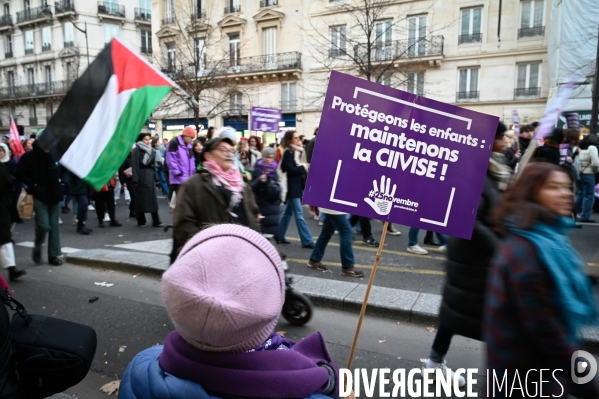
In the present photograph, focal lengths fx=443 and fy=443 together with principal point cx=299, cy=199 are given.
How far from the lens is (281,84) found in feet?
95.9

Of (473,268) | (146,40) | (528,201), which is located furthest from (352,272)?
(146,40)

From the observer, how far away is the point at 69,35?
137 ft

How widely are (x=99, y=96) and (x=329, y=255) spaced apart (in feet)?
15.9

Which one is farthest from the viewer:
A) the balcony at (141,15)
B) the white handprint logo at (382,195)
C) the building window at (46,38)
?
the balcony at (141,15)

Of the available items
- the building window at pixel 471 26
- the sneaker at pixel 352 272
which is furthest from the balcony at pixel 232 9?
the sneaker at pixel 352 272

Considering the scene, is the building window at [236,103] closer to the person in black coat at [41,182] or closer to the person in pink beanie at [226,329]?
the person in black coat at [41,182]

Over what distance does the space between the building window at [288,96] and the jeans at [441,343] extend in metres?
26.5

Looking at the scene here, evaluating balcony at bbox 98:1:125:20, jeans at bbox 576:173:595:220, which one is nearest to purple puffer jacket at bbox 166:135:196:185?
jeans at bbox 576:173:595:220

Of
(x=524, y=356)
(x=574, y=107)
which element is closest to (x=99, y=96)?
(x=524, y=356)

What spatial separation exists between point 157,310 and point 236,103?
88.2ft

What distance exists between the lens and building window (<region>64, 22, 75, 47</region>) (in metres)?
41.4

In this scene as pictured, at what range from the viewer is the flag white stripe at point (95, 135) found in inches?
99.6

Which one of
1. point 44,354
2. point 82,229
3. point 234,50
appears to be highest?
point 234,50

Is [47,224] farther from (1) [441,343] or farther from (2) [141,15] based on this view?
(2) [141,15]
